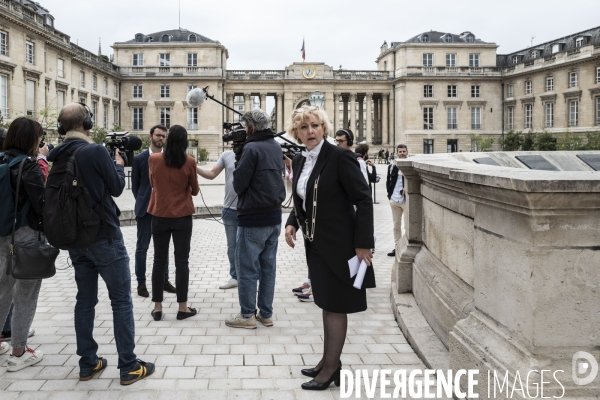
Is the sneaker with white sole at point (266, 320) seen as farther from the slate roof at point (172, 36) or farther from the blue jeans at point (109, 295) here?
the slate roof at point (172, 36)

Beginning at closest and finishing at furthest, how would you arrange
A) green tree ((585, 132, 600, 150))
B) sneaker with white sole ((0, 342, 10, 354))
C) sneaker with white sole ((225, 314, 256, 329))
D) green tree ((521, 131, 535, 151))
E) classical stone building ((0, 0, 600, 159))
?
sneaker with white sole ((0, 342, 10, 354)) < sneaker with white sole ((225, 314, 256, 329)) < green tree ((585, 132, 600, 150)) < green tree ((521, 131, 535, 151)) < classical stone building ((0, 0, 600, 159))

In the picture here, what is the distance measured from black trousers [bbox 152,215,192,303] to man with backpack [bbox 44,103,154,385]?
1450 millimetres

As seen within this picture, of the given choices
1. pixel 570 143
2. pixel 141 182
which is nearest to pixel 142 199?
pixel 141 182

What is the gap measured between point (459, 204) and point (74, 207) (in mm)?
2853

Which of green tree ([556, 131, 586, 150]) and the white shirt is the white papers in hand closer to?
the white shirt

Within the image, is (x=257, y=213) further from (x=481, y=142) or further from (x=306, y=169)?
(x=481, y=142)

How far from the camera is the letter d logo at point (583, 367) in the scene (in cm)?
268

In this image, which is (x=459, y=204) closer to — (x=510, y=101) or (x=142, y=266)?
(x=142, y=266)

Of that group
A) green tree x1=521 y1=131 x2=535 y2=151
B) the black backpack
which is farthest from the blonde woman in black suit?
green tree x1=521 y1=131 x2=535 y2=151

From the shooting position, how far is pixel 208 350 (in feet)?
14.4

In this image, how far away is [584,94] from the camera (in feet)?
159

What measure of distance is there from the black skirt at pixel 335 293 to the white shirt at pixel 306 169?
0.50m

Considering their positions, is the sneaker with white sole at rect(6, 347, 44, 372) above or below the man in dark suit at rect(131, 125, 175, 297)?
below

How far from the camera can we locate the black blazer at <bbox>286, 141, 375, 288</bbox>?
3.48 metres
